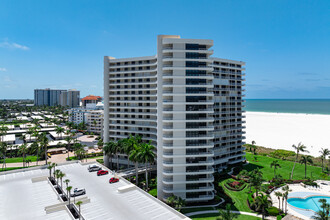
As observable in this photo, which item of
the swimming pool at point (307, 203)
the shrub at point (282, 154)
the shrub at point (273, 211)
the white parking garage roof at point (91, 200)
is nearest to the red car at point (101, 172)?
the white parking garage roof at point (91, 200)

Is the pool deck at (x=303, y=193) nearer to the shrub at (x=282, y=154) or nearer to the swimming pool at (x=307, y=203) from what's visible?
the swimming pool at (x=307, y=203)

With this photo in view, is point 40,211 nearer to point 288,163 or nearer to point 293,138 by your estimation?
point 288,163

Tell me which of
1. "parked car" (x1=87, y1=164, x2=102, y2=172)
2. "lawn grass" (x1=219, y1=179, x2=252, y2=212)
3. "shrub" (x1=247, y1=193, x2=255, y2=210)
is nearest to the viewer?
"shrub" (x1=247, y1=193, x2=255, y2=210)

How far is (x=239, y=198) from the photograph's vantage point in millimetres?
50344

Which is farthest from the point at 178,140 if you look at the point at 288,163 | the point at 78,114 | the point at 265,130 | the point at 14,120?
the point at 14,120

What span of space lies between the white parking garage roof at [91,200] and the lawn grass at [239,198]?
20011 millimetres

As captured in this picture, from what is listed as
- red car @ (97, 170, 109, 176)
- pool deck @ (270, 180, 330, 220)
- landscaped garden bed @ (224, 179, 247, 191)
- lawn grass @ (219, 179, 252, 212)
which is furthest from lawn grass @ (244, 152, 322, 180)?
red car @ (97, 170, 109, 176)

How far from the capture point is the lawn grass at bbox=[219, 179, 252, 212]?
151ft

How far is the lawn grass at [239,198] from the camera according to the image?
151 ft

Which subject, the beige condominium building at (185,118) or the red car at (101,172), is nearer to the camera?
the beige condominium building at (185,118)

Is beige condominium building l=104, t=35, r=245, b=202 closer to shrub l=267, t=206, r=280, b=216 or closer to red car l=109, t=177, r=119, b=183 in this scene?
red car l=109, t=177, r=119, b=183

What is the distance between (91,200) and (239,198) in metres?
35.5

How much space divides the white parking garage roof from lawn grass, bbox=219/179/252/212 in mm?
20011

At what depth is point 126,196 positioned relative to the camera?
133ft
